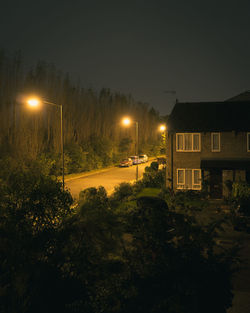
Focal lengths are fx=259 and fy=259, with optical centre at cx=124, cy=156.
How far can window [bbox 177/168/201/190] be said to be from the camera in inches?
832

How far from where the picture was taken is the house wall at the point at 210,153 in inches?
803

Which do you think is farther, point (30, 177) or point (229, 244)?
point (229, 244)

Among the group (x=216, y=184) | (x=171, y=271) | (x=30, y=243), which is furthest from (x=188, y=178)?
(x=30, y=243)

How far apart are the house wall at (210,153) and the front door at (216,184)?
38 cm

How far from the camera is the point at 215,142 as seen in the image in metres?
20.9

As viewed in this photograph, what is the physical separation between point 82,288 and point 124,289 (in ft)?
3.58

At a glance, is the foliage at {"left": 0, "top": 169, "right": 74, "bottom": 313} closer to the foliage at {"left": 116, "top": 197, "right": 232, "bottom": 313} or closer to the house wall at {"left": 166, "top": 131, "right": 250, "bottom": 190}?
the foliage at {"left": 116, "top": 197, "right": 232, "bottom": 313}

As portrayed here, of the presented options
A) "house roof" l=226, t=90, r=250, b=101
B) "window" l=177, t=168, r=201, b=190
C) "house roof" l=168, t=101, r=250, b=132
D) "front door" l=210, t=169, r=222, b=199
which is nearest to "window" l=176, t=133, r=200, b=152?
"house roof" l=168, t=101, r=250, b=132

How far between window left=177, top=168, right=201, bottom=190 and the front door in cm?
103

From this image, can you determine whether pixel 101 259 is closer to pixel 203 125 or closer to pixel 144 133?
pixel 203 125

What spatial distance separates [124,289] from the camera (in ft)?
11.8

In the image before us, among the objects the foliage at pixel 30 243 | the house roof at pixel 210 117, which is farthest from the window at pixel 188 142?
the foliage at pixel 30 243

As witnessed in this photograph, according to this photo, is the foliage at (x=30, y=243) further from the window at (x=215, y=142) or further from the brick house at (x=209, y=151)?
the window at (x=215, y=142)

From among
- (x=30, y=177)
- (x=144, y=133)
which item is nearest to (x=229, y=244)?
(x=30, y=177)
